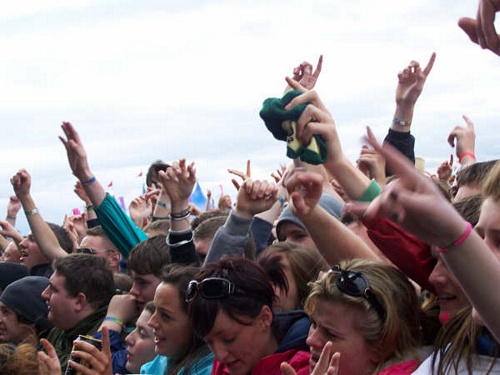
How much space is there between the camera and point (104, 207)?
4.90m

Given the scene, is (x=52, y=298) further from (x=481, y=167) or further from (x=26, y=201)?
(x=481, y=167)

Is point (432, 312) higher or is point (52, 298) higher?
point (432, 312)

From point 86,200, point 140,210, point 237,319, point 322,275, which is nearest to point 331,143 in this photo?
point 322,275

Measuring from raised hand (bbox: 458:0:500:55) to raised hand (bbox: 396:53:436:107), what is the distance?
2494 mm

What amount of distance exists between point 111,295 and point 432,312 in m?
2.81

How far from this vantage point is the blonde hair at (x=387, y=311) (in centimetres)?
255

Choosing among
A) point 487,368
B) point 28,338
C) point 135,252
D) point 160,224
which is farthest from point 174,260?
point 487,368

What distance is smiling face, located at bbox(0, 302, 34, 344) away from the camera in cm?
549

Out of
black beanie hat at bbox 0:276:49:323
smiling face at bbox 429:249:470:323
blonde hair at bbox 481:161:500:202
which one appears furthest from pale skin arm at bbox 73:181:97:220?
blonde hair at bbox 481:161:500:202

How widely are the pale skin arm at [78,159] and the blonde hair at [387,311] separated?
8.87ft

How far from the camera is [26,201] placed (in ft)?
21.0

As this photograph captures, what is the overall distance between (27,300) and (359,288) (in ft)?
11.4

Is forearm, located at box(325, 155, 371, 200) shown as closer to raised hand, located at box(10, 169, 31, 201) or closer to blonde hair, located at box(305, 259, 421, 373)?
blonde hair, located at box(305, 259, 421, 373)

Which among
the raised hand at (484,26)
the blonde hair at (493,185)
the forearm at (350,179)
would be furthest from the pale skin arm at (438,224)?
the forearm at (350,179)
